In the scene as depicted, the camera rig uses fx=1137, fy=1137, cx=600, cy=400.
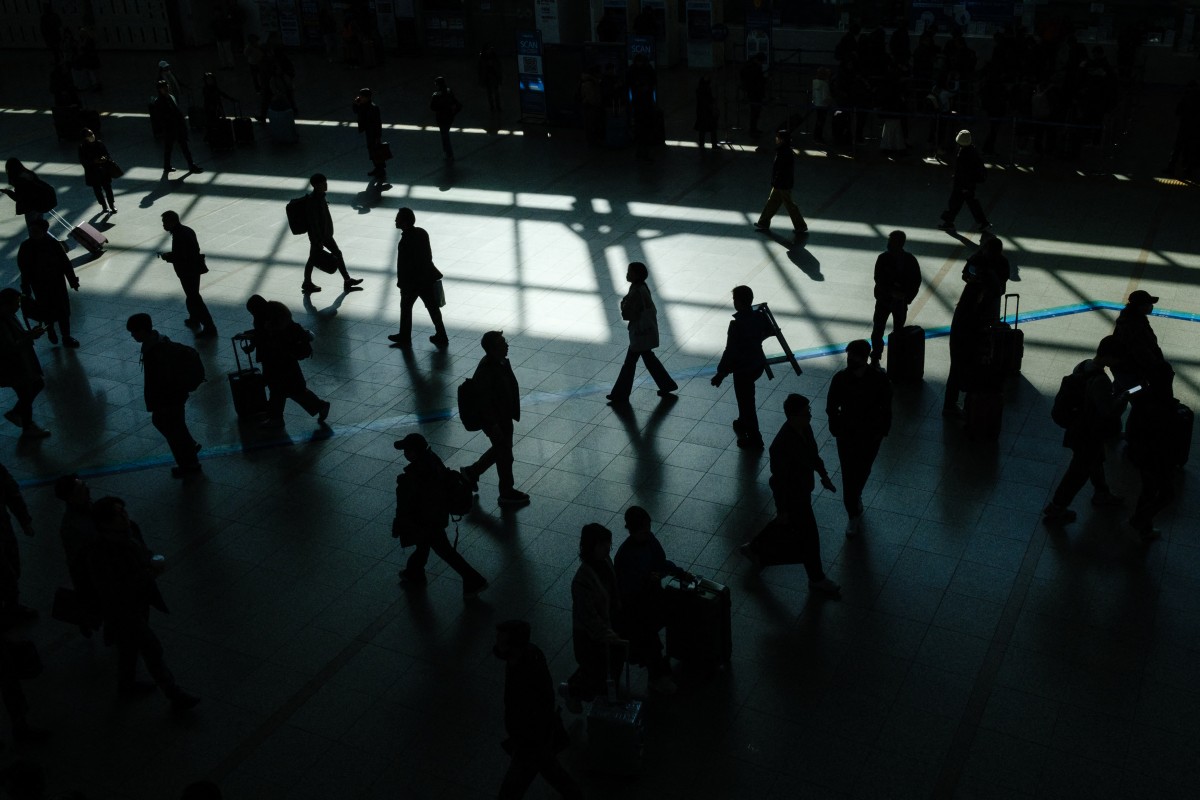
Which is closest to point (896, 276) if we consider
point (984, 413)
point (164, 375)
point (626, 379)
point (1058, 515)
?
point (984, 413)

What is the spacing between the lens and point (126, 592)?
691cm

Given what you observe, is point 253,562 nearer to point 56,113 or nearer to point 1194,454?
point 1194,454

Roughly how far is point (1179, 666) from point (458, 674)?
4615 millimetres

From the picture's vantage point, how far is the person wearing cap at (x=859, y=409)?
26.8 ft

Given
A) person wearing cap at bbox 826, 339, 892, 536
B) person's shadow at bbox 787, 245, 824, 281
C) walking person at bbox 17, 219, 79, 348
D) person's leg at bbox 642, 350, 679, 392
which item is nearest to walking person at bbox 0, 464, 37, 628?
walking person at bbox 17, 219, 79, 348

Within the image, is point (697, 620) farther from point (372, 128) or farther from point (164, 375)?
point (372, 128)

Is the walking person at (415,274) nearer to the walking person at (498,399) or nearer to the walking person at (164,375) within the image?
the walking person at (164,375)

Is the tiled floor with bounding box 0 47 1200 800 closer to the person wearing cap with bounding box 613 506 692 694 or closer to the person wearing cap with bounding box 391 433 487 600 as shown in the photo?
the person wearing cap with bounding box 613 506 692 694

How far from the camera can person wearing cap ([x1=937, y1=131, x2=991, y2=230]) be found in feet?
47.5

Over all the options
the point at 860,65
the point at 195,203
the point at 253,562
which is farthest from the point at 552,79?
the point at 253,562

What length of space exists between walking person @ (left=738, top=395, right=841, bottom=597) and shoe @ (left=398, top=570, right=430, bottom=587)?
2.45 meters

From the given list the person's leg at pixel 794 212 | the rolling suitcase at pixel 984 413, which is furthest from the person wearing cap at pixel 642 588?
the person's leg at pixel 794 212

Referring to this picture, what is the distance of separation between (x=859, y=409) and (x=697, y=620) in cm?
211

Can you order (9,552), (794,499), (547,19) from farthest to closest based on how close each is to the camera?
(547,19), (9,552), (794,499)
